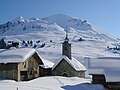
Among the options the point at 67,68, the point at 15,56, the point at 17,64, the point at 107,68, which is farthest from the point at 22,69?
the point at 107,68

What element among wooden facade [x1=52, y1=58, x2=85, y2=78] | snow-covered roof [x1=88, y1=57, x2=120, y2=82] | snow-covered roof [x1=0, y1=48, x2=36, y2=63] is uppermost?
snow-covered roof [x1=0, y1=48, x2=36, y2=63]

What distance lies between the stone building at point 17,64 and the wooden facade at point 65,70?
441 centimetres

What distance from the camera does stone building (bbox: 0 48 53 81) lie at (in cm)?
3969

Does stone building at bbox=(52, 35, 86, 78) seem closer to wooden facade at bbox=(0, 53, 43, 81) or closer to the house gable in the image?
the house gable

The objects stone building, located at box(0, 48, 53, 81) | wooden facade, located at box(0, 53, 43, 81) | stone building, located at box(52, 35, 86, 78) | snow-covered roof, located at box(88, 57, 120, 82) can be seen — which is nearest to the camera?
snow-covered roof, located at box(88, 57, 120, 82)

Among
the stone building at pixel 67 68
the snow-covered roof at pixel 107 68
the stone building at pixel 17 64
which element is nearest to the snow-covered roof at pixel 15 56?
the stone building at pixel 17 64

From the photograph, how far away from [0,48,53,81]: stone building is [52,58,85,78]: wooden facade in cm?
441

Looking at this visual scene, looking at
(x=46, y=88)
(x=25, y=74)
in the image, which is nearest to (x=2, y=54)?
(x=25, y=74)

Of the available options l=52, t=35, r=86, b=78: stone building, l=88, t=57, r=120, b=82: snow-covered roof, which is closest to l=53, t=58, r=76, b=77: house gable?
l=52, t=35, r=86, b=78: stone building

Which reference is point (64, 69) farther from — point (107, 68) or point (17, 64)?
point (107, 68)

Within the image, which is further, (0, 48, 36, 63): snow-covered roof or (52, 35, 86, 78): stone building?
(52, 35, 86, 78): stone building

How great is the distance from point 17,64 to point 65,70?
9.37 meters

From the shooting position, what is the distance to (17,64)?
4016 centimetres

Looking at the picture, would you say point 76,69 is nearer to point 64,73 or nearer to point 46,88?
point 64,73
